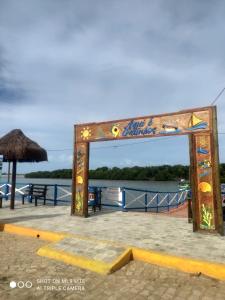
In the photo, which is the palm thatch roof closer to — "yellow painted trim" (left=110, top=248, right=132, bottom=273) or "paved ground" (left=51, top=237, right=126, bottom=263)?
"paved ground" (left=51, top=237, right=126, bottom=263)

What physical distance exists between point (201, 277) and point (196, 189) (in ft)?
11.2

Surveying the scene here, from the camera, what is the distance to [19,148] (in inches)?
453

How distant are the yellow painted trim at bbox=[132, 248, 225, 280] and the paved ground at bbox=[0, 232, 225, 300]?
0.46 feet

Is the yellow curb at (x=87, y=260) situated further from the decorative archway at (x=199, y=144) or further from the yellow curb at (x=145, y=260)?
the decorative archway at (x=199, y=144)

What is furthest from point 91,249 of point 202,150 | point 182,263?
point 202,150

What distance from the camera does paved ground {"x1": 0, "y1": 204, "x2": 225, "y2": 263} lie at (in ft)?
19.5

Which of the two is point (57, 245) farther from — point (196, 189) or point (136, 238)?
point (196, 189)

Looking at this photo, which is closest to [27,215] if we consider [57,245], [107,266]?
[57,245]

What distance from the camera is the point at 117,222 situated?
913 cm

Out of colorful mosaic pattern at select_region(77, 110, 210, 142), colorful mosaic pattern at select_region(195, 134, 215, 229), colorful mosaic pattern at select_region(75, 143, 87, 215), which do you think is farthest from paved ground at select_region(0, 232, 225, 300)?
colorful mosaic pattern at select_region(75, 143, 87, 215)

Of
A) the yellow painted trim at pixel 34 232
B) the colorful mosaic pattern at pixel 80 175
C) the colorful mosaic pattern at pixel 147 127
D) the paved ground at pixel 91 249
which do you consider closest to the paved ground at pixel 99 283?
the paved ground at pixel 91 249

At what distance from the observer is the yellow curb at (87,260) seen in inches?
195

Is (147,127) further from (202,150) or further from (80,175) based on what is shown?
(80,175)

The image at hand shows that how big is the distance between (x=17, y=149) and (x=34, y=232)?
491 cm
